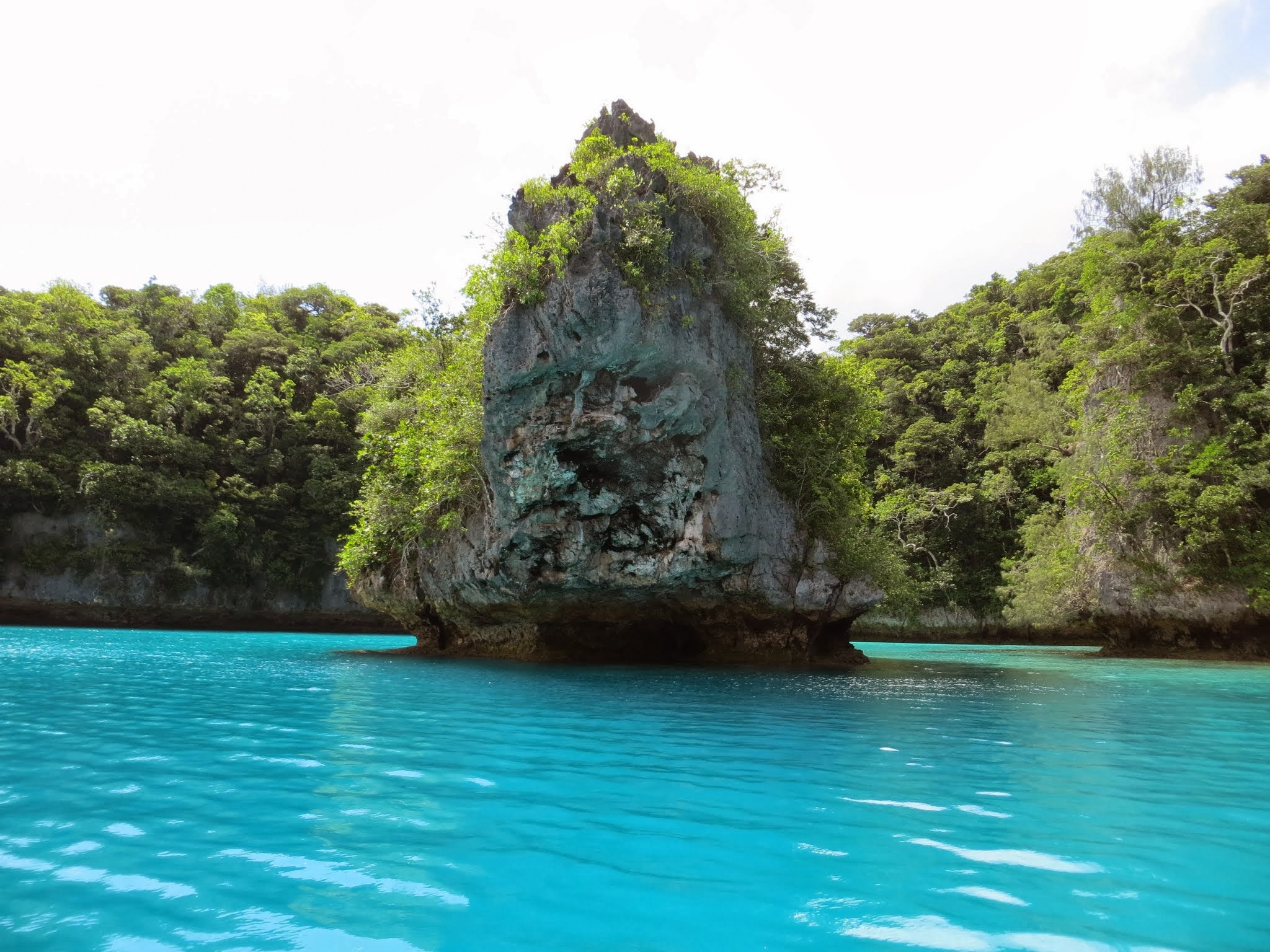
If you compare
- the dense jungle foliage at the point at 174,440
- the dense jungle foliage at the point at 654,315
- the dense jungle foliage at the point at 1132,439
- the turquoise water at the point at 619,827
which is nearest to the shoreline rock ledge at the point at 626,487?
the dense jungle foliage at the point at 654,315

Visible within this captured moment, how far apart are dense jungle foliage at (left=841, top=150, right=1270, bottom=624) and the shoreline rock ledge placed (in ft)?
14.1

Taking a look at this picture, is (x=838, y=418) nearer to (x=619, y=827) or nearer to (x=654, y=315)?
(x=654, y=315)

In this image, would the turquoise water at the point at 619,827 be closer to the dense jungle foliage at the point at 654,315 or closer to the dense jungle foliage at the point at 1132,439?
the dense jungle foliage at the point at 654,315

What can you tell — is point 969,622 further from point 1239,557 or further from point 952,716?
point 952,716

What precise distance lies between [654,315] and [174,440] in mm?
29728

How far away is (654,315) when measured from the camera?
1325 centimetres

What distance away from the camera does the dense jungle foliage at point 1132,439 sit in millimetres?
19875

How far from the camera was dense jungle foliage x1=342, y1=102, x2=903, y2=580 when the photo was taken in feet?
44.4

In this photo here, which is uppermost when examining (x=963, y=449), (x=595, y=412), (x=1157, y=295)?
(x=1157, y=295)

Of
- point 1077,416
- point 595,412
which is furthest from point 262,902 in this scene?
point 1077,416

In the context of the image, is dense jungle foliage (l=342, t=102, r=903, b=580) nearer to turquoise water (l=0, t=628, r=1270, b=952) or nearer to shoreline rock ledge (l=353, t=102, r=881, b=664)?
shoreline rock ledge (l=353, t=102, r=881, b=664)

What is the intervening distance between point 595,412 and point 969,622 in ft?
87.8

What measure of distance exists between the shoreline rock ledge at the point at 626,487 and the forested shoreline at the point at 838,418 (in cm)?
68

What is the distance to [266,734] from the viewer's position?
237 inches
